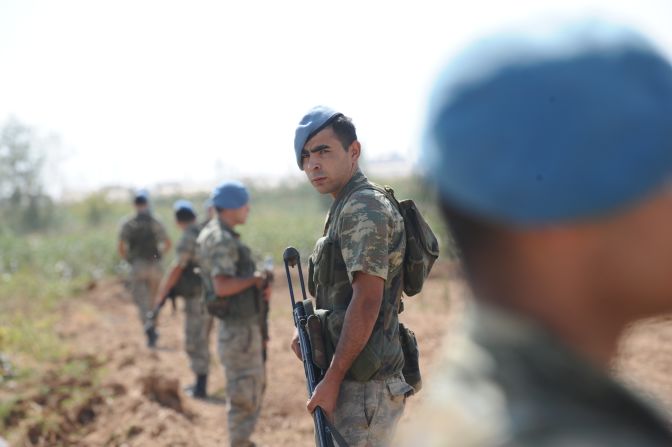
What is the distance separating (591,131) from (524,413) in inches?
13.2

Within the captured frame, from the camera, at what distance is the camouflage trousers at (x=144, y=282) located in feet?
31.2

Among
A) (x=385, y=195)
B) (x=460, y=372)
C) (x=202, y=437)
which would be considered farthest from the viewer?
(x=202, y=437)

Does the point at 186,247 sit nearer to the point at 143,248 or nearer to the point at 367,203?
the point at 143,248

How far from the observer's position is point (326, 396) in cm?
265

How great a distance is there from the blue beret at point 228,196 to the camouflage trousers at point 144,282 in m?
5.11

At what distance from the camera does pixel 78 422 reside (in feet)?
20.1

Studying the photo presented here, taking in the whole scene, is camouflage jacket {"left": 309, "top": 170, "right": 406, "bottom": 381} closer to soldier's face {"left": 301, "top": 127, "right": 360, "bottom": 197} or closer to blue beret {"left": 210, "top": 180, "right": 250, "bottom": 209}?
soldier's face {"left": 301, "top": 127, "right": 360, "bottom": 197}

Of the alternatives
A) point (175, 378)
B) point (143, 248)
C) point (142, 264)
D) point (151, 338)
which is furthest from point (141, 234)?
point (175, 378)

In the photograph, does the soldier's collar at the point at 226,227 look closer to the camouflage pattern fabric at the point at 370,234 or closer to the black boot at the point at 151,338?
the camouflage pattern fabric at the point at 370,234

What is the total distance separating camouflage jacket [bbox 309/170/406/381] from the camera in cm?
262

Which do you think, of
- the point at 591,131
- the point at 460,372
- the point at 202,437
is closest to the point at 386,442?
the point at 460,372

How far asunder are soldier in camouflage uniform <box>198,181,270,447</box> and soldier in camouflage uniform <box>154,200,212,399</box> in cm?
228

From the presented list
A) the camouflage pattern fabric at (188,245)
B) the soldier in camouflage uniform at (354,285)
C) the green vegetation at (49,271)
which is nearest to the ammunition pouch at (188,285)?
the camouflage pattern fabric at (188,245)

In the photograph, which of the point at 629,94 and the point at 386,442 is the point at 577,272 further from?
the point at 386,442
